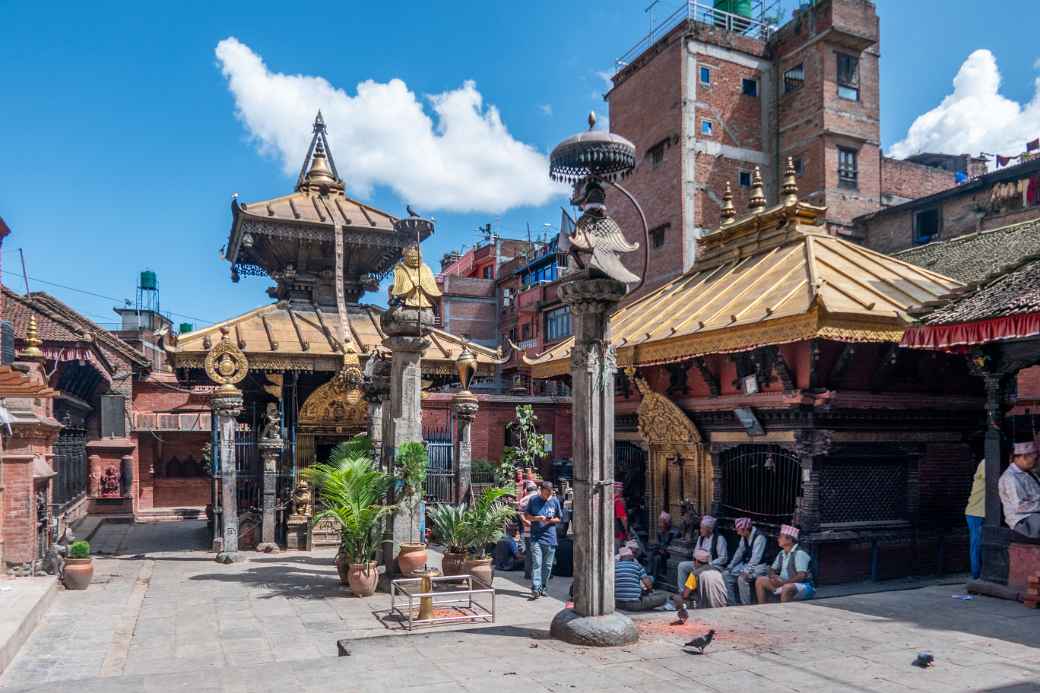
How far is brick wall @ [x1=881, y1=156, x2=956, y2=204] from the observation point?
38.6m

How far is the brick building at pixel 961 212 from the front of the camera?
2811cm

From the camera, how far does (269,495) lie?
16922 mm

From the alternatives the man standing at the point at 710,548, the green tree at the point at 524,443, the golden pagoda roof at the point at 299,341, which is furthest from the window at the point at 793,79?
the man standing at the point at 710,548

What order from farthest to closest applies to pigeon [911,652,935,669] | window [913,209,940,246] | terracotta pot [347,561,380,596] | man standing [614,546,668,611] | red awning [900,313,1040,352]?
window [913,209,940,246] < terracotta pot [347,561,380,596] < man standing [614,546,668,611] < red awning [900,313,1040,352] < pigeon [911,652,935,669]

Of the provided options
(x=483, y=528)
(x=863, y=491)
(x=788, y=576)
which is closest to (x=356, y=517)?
(x=483, y=528)

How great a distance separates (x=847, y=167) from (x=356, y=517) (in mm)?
32786

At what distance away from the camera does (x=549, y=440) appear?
2958 centimetres

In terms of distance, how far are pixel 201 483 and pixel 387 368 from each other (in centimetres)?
1660

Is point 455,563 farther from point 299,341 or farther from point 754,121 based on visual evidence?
point 754,121

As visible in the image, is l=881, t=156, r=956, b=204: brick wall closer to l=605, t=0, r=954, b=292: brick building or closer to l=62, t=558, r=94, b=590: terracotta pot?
l=605, t=0, r=954, b=292: brick building

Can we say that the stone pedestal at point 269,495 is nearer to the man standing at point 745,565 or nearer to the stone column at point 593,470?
the man standing at point 745,565

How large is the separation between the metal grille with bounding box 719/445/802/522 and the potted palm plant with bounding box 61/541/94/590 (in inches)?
431

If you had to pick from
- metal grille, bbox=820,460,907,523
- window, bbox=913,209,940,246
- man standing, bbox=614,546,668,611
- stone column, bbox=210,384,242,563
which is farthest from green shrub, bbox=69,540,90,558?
window, bbox=913,209,940,246

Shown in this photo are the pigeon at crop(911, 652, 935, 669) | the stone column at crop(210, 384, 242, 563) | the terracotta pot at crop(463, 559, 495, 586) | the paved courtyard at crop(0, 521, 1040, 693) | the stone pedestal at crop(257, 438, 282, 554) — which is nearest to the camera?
the paved courtyard at crop(0, 521, 1040, 693)
